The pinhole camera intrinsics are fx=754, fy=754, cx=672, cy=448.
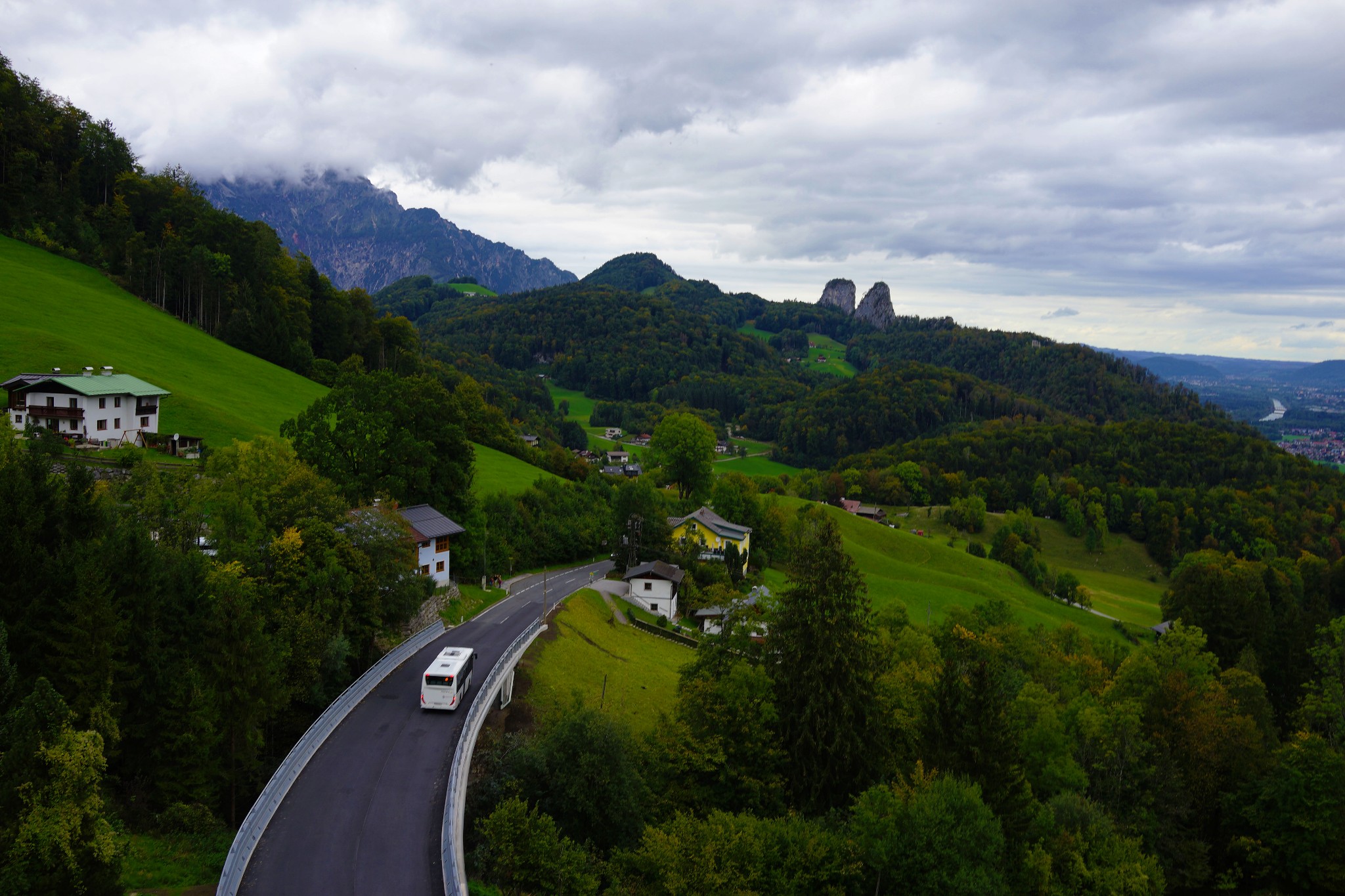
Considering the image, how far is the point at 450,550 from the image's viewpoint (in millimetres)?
47062

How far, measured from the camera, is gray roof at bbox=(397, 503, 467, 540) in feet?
136

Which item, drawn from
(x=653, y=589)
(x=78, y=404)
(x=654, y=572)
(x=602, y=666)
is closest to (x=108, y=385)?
(x=78, y=404)

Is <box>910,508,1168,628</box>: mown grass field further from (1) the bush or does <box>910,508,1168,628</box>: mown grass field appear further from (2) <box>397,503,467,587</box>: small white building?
(1) the bush

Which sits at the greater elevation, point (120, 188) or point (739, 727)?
point (120, 188)

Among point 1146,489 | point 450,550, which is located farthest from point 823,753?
point 1146,489

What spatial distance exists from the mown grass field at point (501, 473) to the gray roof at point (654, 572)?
14.2m

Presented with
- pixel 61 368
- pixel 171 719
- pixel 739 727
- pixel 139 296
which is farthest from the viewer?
pixel 139 296

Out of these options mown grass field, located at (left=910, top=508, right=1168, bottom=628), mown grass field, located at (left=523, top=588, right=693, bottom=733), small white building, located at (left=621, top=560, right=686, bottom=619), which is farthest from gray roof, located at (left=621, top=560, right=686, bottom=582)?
mown grass field, located at (left=910, top=508, right=1168, bottom=628)

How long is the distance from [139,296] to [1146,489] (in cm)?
16520

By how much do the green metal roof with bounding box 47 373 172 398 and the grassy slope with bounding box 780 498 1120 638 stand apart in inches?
2324

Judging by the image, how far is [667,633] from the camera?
49.7 metres

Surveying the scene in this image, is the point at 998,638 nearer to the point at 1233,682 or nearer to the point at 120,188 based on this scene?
the point at 1233,682

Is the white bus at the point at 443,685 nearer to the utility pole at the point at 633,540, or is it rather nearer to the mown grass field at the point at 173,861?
the mown grass field at the point at 173,861

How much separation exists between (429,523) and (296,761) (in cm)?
2107
